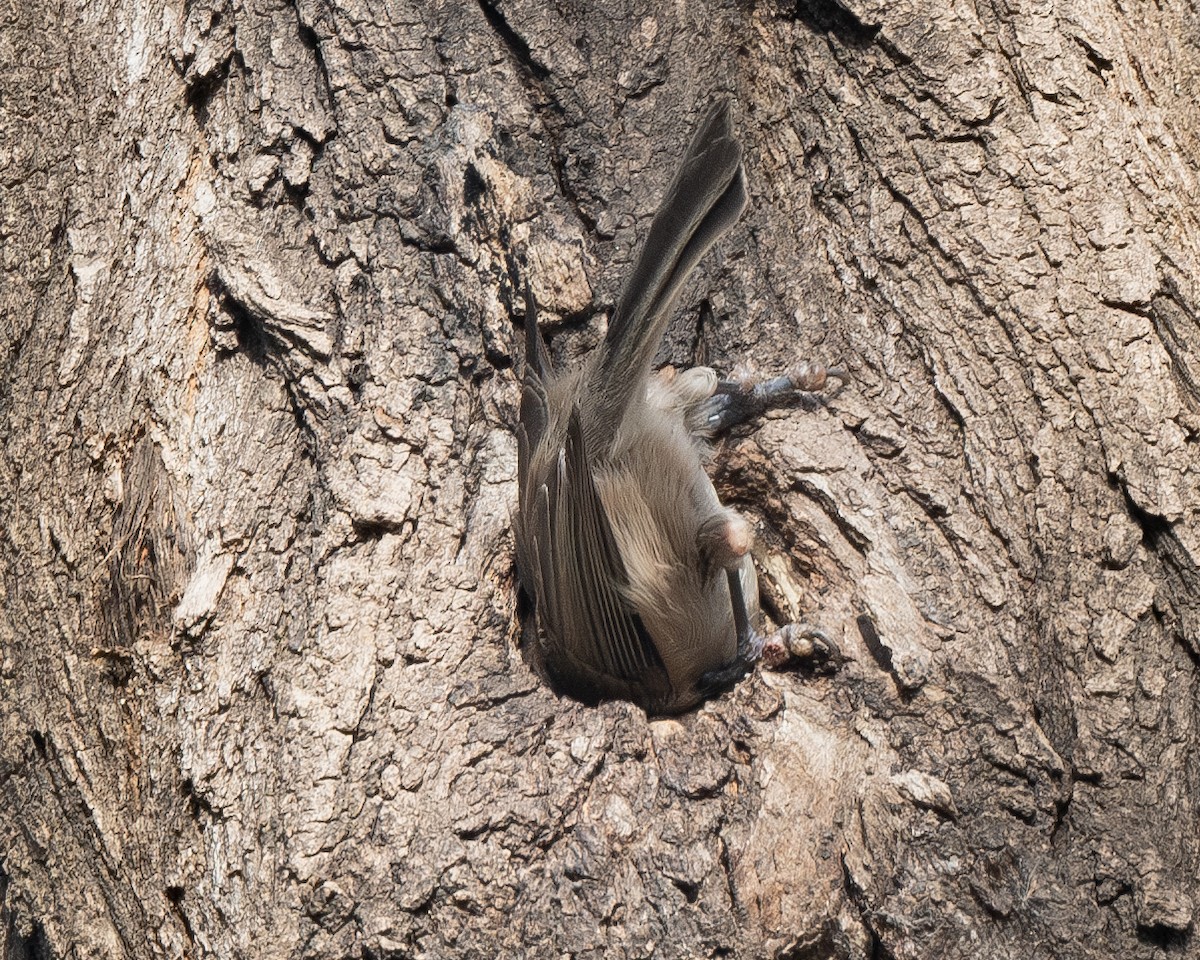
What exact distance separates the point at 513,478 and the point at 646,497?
0.45 m

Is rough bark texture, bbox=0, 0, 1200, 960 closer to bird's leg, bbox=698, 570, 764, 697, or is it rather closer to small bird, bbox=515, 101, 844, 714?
small bird, bbox=515, 101, 844, 714

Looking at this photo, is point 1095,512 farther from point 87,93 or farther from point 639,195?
point 87,93

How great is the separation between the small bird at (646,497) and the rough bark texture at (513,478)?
82 mm

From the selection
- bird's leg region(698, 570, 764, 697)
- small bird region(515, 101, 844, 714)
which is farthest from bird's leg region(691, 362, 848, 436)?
bird's leg region(698, 570, 764, 697)

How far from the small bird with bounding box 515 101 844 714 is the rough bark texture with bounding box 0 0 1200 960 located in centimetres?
8

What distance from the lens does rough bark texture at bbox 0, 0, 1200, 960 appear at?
177 centimetres

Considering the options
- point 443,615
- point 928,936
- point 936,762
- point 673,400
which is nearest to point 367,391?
point 443,615

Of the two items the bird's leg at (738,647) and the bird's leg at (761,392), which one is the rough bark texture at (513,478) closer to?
the bird's leg at (761,392)

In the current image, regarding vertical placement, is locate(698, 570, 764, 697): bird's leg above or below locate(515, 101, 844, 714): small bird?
below

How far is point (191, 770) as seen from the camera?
1.85 meters

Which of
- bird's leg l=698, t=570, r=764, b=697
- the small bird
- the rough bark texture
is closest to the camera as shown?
the rough bark texture

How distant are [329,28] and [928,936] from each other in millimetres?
2155

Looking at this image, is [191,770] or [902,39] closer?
[191,770]

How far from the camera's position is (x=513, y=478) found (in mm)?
2203
